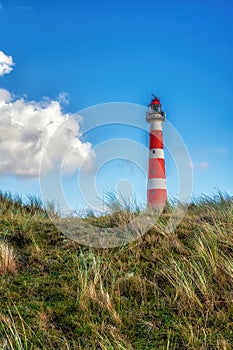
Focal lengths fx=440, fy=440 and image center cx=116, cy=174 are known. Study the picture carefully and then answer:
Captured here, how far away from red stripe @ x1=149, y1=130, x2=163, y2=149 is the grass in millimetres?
9856

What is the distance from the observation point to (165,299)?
4.70 meters

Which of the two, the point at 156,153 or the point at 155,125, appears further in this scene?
the point at 155,125

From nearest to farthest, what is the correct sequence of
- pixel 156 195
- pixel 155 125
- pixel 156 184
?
pixel 156 195 < pixel 156 184 < pixel 155 125

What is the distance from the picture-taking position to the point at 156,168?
15977mm

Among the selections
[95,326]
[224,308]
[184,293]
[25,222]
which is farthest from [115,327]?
[25,222]

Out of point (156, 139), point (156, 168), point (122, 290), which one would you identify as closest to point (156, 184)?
point (156, 168)

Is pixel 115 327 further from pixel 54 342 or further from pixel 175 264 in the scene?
pixel 175 264

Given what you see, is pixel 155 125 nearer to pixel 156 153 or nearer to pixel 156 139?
pixel 156 139

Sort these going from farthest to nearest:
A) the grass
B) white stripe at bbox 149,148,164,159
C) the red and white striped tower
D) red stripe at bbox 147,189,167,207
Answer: white stripe at bbox 149,148,164,159
the red and white striped tower
red stripe at bbox 147,189,167,207
the grass

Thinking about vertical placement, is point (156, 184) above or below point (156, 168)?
below

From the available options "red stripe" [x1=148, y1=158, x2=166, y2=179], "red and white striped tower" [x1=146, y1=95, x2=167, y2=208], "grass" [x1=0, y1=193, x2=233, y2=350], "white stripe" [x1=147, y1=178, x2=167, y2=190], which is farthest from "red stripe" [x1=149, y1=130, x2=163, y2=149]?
"grass" [x1=0, y1=193, x2=233, y2=350]

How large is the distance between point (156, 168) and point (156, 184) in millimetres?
640

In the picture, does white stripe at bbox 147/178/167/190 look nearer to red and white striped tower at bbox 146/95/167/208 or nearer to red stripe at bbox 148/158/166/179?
red and white striped tower at bbox 146/95/167/208

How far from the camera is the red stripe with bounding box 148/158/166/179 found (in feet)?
52.2
